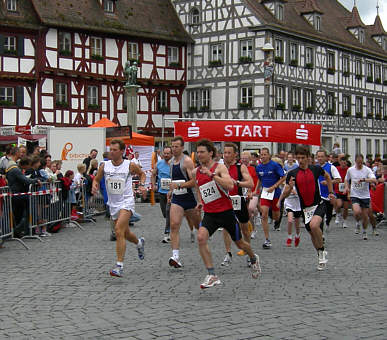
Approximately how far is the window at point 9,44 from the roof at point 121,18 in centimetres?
196

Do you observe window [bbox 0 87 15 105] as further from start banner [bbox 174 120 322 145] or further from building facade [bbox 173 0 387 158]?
start banner [bbox 174 120 322 145]

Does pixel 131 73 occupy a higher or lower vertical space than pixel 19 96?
higher

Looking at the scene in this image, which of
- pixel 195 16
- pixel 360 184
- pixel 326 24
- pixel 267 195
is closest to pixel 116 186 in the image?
pixel 267 195

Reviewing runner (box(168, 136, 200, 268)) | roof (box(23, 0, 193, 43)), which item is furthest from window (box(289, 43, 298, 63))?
runner (box(168, 136, 200, 268))

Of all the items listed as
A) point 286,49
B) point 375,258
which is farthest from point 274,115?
point 375,258

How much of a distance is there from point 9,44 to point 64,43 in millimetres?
3551

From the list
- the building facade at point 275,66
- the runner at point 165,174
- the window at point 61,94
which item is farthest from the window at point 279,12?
the runner at point 165,174

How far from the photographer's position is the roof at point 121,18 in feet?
133

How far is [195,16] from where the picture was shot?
157 ft

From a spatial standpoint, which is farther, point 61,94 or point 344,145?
point 344,145

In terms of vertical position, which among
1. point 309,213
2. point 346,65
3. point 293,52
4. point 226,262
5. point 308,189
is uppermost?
point 293,52

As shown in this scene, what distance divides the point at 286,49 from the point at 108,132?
23.7 m

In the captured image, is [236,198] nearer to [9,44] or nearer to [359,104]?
[9,44]

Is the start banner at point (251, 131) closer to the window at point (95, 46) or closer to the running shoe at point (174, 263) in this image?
the running shoe at point (174, 263)
